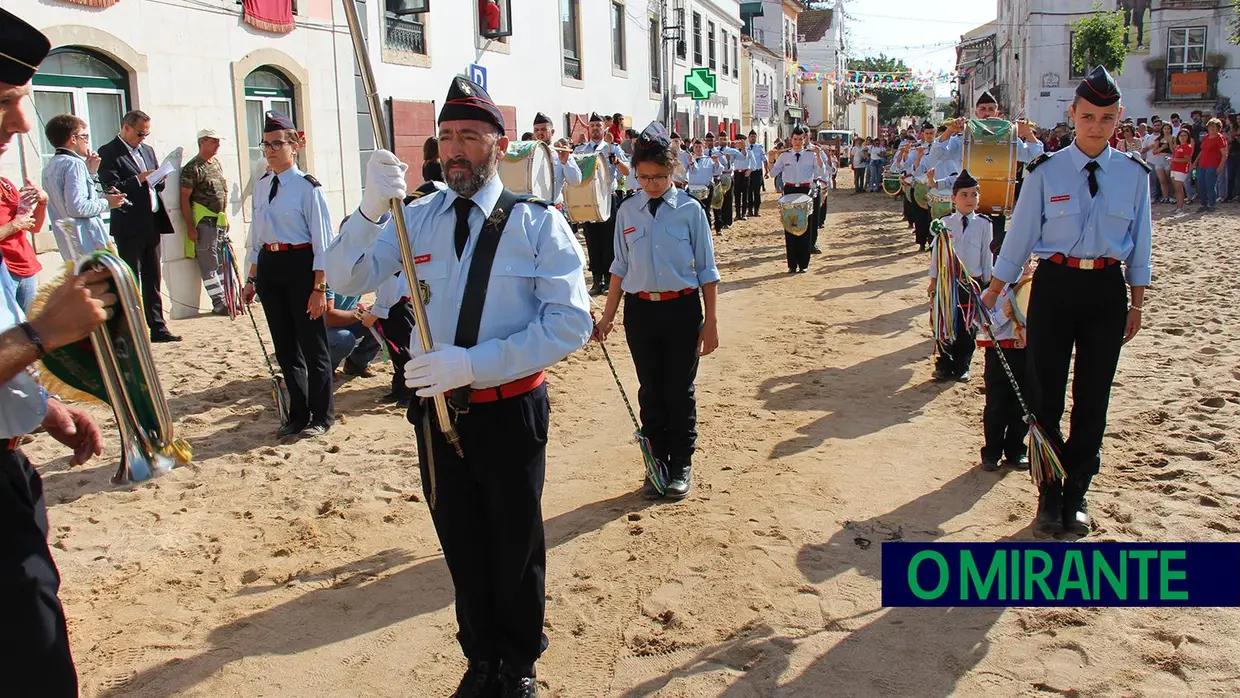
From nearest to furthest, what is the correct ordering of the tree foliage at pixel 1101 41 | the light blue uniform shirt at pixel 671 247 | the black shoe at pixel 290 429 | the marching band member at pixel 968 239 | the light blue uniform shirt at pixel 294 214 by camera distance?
1. the light blue uniform shirt at pixel 671 247
2. the light blue uniform shirt at pixel 294 214
3. the black shoe at pixel 290 429
4. the marching band member at pixel 968 239
5. the tree foliage at pixel 1101 41

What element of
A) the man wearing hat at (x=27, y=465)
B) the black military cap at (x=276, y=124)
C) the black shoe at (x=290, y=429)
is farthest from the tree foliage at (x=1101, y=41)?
the man wearing hat at (x=27, y=465)

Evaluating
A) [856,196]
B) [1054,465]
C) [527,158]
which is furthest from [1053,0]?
[1054,465]

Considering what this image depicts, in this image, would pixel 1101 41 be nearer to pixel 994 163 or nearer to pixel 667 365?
pixel 994 163

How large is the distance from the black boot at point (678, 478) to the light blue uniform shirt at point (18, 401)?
3.49m

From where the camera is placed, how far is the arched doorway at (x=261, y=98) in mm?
12031

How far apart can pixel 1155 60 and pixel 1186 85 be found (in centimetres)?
145

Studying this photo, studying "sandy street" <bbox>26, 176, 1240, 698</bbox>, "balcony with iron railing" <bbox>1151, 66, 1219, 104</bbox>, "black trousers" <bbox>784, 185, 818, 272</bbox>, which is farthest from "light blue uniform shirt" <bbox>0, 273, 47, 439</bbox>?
"balcony with iron railing" <bbox>1151, 66, 1219, 104</bbox>

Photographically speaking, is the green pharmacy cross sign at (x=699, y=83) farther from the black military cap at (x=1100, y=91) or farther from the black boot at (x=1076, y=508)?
the black boot at (x=1076, y=508)

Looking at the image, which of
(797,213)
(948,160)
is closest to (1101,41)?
(797,213)

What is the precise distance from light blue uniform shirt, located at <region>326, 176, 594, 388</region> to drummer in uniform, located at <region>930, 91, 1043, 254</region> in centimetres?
671

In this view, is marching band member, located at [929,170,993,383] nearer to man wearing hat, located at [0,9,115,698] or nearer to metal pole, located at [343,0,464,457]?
metal pole, located at [343,0,464,457]

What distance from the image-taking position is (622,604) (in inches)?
168

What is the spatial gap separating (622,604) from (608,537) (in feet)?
2.45

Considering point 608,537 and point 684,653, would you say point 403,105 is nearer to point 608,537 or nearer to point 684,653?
point 608,537
